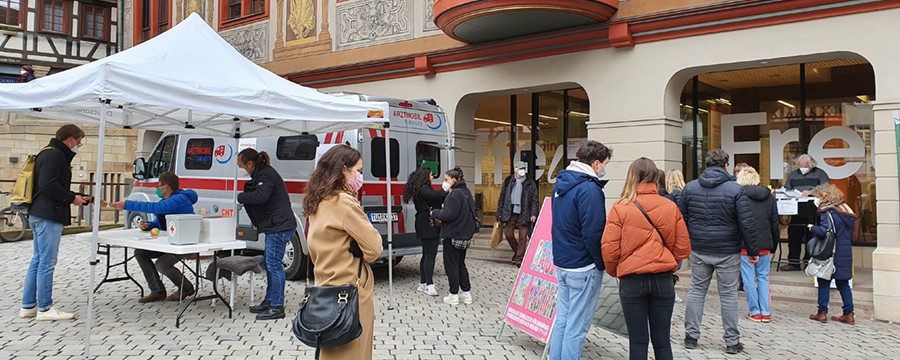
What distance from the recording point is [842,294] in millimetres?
Answer: 6973

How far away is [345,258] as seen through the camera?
3.34 m

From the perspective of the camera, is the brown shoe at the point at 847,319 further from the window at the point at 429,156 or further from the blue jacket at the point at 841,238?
the window at the point at 429,156

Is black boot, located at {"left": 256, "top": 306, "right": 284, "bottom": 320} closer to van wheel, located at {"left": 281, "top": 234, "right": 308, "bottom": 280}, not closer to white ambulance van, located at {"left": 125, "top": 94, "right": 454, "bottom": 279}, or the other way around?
white ambulance van, located at {"left": 125, "top": 94, "right": 454, "bottom": 279}

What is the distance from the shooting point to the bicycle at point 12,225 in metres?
14.6

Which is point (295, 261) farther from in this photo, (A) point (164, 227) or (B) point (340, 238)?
(B) point (340, 238)

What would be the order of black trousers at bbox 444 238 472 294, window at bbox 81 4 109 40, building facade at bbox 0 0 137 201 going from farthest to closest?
1. window at bbox 81 4 109 40
2. building facade at bbox 0 0 137 201
3. black trousers at bbox 444 238 472 294

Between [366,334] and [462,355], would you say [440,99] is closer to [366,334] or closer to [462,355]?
[462,355]

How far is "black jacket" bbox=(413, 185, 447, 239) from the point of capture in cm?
781

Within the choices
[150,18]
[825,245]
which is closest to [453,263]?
[825,245]

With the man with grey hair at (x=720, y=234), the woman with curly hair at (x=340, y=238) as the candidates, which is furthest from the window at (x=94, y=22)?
the woman with curly hair at (x=340, y=238)

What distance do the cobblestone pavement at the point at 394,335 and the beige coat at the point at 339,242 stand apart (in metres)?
2.10

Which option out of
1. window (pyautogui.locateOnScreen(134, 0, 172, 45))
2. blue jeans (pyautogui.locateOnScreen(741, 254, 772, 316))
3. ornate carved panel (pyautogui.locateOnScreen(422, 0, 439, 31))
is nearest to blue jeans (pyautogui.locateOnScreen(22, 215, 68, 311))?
blue jeans (pyautogui.locateOnScreen(741, 254, 772, 316))

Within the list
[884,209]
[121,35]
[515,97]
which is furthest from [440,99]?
[121,35]

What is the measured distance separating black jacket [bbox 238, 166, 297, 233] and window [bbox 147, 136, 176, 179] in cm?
491
